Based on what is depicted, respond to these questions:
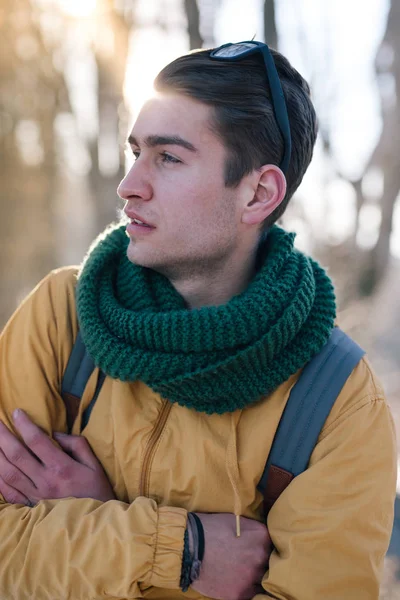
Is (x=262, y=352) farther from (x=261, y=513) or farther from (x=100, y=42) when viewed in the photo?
(x=100, y=42)

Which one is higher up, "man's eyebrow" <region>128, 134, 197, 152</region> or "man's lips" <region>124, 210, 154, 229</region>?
"man's eyebrow" <region>128, 134, 197, 152</region>

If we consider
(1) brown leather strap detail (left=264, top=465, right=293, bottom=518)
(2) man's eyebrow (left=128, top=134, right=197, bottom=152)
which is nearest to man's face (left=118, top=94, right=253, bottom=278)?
(2) man's eyebrow (left=128, top=134, right=197, bottom=152)

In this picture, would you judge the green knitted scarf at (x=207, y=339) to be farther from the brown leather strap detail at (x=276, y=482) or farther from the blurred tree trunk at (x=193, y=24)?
the blurred tree trunk at (x=193, y=24)

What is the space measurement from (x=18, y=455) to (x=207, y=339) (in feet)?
2.43

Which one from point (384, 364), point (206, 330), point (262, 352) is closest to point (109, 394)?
point (206, 330)

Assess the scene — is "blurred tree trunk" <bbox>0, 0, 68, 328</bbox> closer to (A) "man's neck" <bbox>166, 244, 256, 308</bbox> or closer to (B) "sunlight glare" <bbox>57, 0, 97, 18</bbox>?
(B) "sunlight glare" <bbox>57, 0, 97, 18</bbox>

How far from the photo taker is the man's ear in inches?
86.6

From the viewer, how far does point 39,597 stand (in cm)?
169

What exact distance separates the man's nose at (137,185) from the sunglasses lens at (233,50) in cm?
53

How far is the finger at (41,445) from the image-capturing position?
188 cm

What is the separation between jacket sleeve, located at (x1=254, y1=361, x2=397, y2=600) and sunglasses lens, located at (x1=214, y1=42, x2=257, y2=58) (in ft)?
4.33

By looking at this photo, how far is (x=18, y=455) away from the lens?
189cm

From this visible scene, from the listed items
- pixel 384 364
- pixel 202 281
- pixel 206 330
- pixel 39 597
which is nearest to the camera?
pixel 39 597

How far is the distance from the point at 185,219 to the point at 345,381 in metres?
0.80
